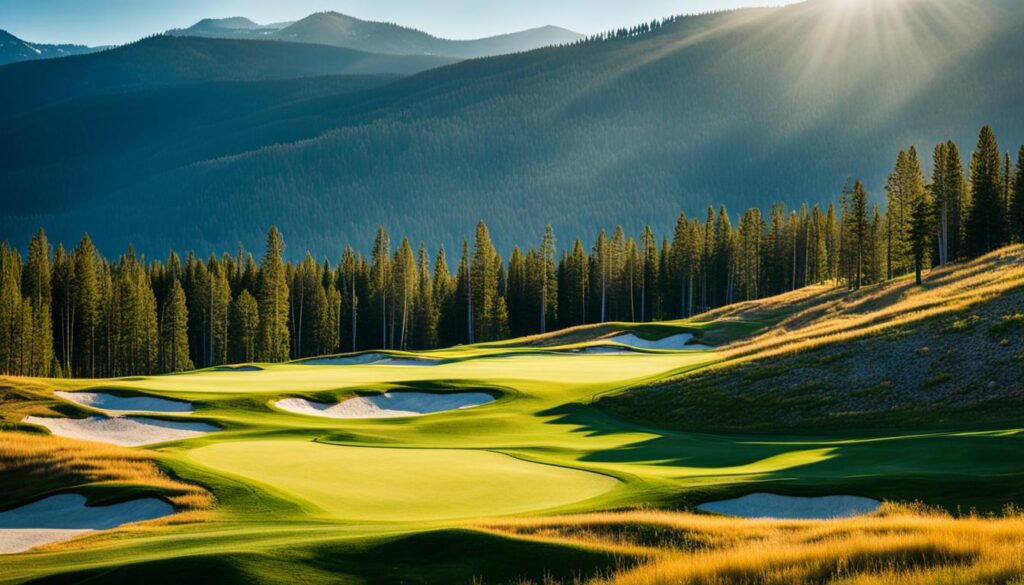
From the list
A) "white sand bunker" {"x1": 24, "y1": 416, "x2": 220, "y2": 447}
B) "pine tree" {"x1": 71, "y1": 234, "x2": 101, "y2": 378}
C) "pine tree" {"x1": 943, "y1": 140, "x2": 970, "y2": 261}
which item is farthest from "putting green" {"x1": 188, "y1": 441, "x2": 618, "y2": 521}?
"pine tree" {"x1": 71, "y1": 234, "x2": 101, "y2": 378}

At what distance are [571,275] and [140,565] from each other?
11263 cm

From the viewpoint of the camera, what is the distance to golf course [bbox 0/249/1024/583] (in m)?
13.9

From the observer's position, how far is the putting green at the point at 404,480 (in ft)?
66.7

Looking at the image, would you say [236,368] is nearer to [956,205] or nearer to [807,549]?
[807,549]

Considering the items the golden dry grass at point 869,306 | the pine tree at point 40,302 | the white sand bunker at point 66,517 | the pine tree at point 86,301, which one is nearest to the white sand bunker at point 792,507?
the white sand bunker at point 66,517

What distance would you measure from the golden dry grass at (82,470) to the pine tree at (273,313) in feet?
263

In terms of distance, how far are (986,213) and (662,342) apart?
114ft

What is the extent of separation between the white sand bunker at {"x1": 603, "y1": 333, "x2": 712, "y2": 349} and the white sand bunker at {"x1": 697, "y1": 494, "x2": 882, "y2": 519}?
53.2 meters

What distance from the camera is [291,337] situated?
12356 cm

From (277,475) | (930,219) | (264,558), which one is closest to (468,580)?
(264,558)

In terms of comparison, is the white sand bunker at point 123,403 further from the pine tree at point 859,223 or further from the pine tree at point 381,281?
the pine tree at point 381,281

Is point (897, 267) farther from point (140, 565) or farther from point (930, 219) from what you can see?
point (140, 565)

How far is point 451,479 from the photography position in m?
23.5

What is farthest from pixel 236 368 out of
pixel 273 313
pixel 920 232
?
pixel 920 232
